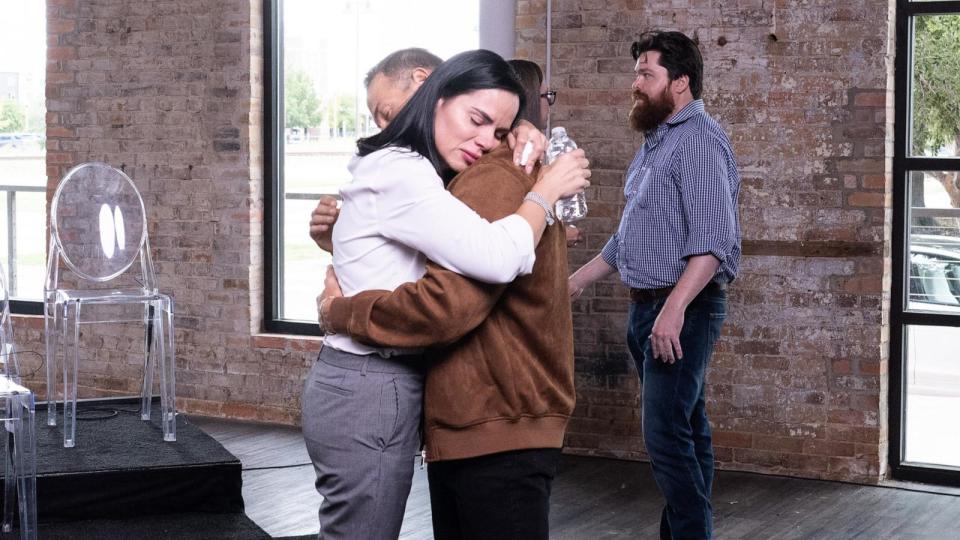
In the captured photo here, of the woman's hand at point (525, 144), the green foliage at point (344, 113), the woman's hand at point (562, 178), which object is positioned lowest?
the woman's hand at point (562, 178)

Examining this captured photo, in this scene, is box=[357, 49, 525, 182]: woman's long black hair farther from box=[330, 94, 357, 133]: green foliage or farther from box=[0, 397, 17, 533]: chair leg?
box=[330, 94, 357, 133]: green foliage

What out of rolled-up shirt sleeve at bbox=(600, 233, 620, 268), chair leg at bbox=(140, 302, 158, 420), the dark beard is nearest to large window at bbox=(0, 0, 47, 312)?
chair leg at bbox=(140, 302, 158, 420)

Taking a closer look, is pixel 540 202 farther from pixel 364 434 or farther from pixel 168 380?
pixel 168 380

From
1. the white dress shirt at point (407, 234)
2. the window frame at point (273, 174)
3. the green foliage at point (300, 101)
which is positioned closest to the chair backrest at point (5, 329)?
the window frame at point (273, 174)

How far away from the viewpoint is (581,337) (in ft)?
17.4

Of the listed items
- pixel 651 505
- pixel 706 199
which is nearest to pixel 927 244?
pixel 651 505

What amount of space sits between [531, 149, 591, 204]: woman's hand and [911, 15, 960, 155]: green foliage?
3.29 m

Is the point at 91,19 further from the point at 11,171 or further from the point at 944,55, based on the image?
the point at 944,55

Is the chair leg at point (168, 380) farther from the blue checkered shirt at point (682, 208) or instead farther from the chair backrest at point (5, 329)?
the blue checkered shirt at point (682, 208)

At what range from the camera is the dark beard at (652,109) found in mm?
3672

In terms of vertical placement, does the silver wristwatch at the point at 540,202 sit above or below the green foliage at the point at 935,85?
below

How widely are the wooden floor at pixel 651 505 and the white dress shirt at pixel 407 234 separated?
2.25 metres

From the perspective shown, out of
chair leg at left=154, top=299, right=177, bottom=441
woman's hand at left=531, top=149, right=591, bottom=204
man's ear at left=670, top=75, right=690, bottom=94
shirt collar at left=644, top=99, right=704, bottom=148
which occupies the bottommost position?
chair leg at left=154, top=299, right=177, bottom=441

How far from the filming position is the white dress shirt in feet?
6.13
